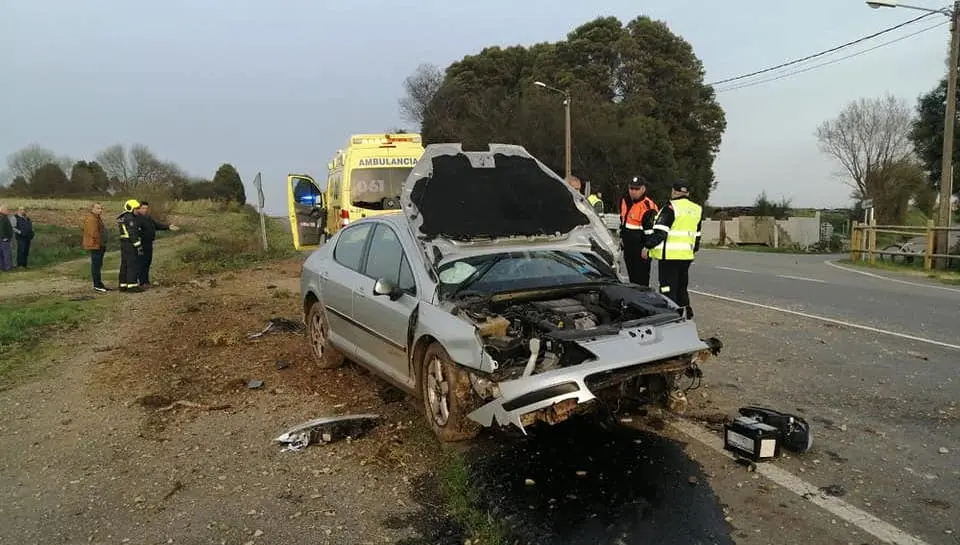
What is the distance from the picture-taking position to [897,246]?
23594 mm

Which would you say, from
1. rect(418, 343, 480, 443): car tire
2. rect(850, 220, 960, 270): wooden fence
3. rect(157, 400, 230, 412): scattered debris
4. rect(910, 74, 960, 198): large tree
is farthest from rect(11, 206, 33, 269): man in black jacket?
rect(910, 74, 960, 198): large tree

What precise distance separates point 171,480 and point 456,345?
1.94 m

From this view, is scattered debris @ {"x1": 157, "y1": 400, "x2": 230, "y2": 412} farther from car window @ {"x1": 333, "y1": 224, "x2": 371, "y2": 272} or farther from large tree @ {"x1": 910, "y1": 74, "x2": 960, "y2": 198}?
large tree @ {"x1": 910, "y1": 74, "x2": 960, "y2": 198}

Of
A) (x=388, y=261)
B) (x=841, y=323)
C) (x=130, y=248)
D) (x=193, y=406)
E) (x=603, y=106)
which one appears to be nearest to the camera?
(x=388, y=261)

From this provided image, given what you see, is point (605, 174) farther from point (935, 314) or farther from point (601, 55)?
point (935, 314)

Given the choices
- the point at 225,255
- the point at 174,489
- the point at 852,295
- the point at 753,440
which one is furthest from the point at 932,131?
the point at 174,489

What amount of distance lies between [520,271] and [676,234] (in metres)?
2.89

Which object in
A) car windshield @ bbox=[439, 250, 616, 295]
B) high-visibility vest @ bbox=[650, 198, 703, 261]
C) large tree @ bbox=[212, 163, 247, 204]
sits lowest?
car windshield @ bbox=[439, 250, 616, 295]

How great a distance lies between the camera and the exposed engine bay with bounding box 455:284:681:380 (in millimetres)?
4129

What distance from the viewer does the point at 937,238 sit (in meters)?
18.8

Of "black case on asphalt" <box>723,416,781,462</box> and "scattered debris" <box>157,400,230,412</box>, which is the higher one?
"black case on asphalt" <box>723,416,781,462</box>

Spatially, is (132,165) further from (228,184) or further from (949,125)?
(949,125)

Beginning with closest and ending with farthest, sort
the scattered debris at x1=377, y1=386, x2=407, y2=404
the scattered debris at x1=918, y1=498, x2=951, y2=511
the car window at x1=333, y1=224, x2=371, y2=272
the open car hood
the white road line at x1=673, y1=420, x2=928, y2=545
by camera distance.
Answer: the white road line at x1=673, y1=420, x2=928, y2=545
the scattered debris at x1=918, y1=498, x2=951, y2=511
the open car hood
the scattered debris at x1=377, y1=386, x2=407, y2=404
the car window at x1=333, y1=224, x2=371, y2=272

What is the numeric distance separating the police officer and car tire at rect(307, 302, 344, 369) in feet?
11.4
